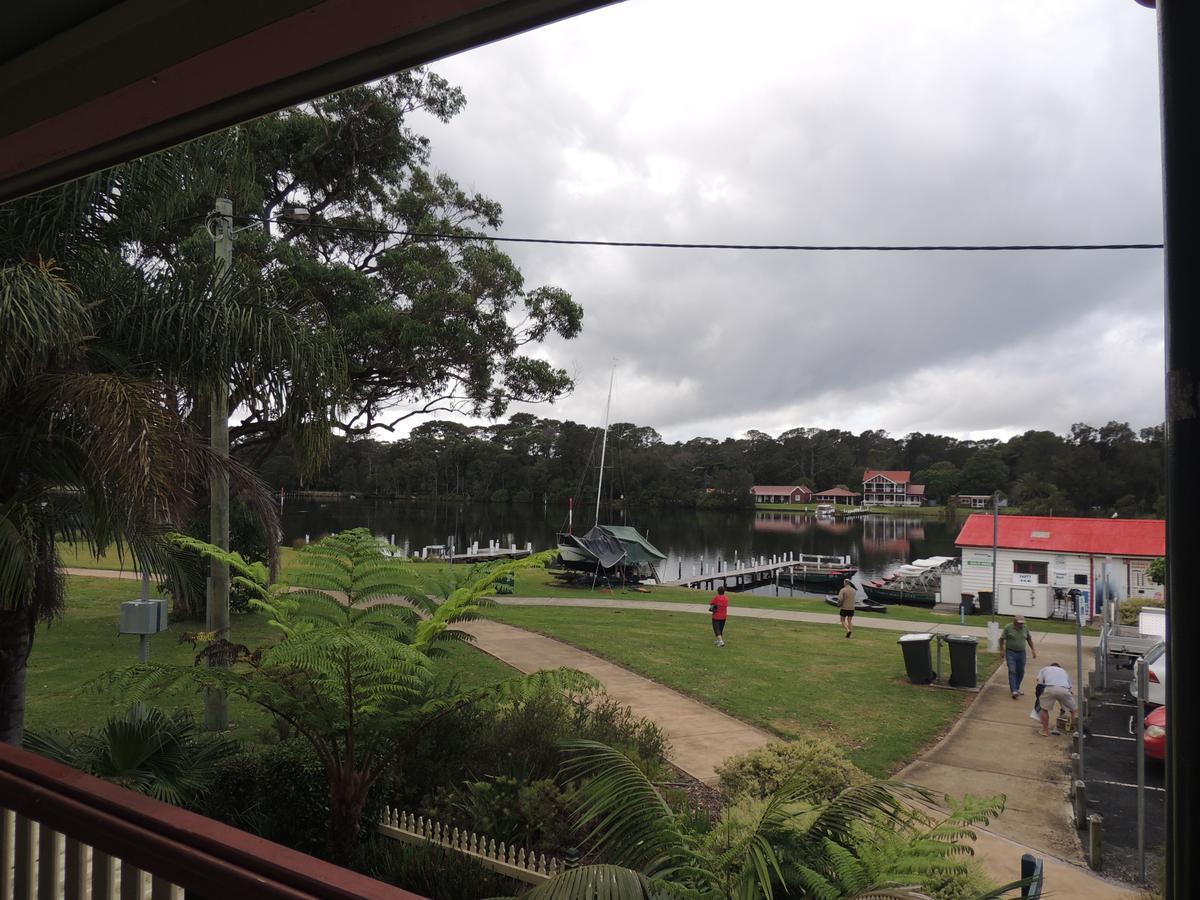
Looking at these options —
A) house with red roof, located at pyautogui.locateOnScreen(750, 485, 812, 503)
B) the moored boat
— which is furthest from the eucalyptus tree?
house with red roof, located at pyautogui.locateOnScreen(750, 485, 812, 503)

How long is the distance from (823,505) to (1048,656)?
94.7 meters

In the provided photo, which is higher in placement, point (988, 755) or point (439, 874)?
point (439, 874)

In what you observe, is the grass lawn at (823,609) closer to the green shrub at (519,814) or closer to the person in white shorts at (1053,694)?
the person in white shorts at (1053,694)

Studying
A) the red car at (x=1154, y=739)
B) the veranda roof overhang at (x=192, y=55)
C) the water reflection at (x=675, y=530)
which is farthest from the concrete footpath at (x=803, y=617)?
the water reflection at (x=675, y=530)

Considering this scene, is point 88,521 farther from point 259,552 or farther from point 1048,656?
point 1048,656

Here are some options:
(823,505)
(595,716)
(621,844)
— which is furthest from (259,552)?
(823,505)

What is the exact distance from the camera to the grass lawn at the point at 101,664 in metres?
8.69

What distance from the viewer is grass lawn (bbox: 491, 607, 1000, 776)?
897cm

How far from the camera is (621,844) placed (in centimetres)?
358

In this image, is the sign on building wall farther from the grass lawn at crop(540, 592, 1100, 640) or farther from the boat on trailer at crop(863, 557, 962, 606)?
the boat on trailer at crop(863, 557, 962, 606)

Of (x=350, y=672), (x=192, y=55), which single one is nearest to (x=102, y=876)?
(x=192, y=55)

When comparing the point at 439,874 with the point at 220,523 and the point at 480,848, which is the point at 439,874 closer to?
the point at 480,848

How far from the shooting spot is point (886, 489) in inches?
2815

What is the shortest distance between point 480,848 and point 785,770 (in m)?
2.55
